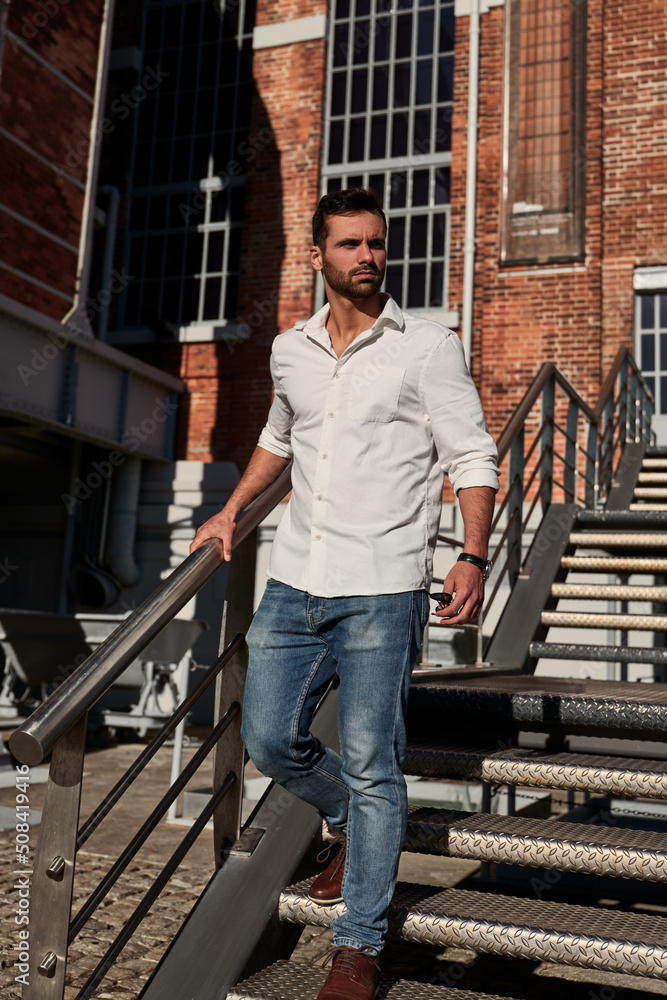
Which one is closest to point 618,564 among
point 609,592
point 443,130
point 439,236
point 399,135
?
point 609,592

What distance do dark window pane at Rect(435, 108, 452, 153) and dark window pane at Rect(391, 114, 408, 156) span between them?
1.54 ft

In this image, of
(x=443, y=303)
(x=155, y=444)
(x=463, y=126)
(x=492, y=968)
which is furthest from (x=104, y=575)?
(x=492, y=968)

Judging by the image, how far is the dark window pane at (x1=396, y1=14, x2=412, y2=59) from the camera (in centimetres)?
1365

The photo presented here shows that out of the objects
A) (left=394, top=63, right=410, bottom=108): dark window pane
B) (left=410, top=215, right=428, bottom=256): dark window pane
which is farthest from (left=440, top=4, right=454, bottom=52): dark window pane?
(left=410, top=215, right=428, bottom=256): dark window pane

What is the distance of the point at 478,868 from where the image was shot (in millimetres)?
5320

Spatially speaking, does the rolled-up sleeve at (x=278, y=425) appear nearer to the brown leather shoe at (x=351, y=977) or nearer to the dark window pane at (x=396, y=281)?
the brown leather shoe at (x=351, y=977)

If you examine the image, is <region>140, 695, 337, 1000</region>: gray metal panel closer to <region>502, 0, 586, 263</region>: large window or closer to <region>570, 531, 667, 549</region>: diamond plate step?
<region>570, 531, 667, 549</region>: diamond plate step

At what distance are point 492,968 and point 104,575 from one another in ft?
32.9

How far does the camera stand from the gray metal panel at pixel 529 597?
4.56 metres

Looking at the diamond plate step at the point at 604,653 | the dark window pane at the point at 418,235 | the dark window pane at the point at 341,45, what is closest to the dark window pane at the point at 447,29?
the dark window pane at the point at 341,45

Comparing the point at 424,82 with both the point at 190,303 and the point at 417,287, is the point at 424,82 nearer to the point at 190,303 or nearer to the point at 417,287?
the point at 417,287

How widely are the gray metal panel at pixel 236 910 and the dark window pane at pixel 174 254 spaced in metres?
12.6

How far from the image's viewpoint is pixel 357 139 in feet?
45.3

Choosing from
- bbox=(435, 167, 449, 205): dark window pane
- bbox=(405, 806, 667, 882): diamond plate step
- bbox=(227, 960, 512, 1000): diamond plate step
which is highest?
bbox=(435, 167, 449, 205): dark window pane
